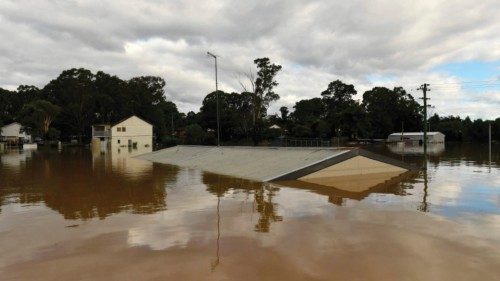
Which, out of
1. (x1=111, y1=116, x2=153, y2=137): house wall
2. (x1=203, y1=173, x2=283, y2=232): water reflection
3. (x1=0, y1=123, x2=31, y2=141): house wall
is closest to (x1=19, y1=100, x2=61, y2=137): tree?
(x1=111, y1=116, x2=153, y2=137): house wall

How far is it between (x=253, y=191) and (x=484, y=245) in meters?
10.3

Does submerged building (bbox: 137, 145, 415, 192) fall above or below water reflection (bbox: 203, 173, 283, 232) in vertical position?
above

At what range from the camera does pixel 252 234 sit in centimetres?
1028

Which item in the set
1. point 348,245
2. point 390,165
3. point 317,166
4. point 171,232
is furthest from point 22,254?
point 390,165

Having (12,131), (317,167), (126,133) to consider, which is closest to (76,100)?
(126,133)

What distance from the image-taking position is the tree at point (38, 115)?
257 ft

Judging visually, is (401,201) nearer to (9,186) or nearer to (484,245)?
(484,245)

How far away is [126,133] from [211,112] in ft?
62.7

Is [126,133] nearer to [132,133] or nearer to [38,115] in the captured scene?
[132,133]

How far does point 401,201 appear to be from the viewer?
15078 mm

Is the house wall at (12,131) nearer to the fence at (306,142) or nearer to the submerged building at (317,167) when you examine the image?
the fence at (306,142)

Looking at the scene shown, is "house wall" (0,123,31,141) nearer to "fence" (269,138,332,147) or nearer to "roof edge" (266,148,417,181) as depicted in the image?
"fence" (269,138,332,147)

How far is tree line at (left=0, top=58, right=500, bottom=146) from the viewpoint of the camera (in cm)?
6022

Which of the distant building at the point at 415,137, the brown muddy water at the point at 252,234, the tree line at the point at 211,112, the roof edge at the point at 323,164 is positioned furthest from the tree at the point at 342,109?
the brown muddy water at the point at 252,234
